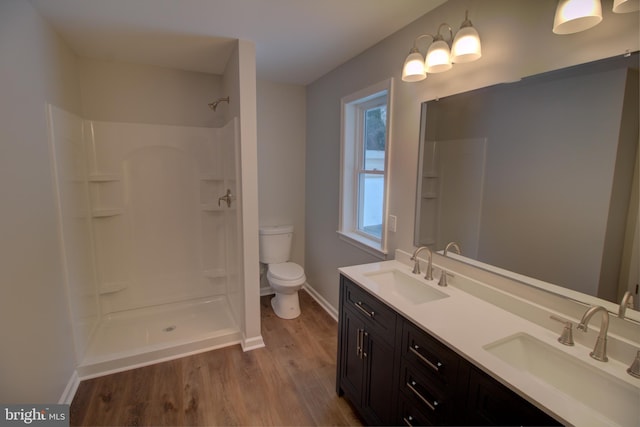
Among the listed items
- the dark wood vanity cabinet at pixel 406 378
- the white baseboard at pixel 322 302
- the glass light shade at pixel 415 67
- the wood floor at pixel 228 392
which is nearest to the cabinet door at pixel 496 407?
the dark wood vanity cabinet at pixel 406 378

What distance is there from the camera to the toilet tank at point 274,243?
315 cm

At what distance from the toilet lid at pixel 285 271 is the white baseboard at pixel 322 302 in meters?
0.45

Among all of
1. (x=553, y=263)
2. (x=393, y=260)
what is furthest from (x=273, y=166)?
(x=553, y=263)

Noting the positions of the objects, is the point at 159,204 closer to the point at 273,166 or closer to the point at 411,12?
the point at 273,166

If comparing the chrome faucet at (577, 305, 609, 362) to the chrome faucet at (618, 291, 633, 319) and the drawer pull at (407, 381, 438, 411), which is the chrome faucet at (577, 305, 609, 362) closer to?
the chrome faucet at (618, 291, 633, 319)

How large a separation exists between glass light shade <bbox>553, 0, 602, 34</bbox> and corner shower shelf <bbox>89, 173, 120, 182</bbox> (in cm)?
312

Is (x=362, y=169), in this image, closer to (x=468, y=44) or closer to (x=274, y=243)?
(x=274, y=243)

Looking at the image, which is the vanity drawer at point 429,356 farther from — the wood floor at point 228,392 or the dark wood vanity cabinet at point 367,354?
the wood floor at point 228,392

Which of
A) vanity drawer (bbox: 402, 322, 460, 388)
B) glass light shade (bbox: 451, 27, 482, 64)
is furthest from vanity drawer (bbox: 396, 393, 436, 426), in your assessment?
glass light shade (bbox: 451, 27, 482, 64)

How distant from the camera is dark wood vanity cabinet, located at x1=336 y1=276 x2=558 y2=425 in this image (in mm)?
968

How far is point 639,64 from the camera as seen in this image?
3.22 feet

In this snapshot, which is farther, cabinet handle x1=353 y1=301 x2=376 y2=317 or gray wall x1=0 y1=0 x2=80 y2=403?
cabinet handle x1=353 y1=301 x2=376 y2=317

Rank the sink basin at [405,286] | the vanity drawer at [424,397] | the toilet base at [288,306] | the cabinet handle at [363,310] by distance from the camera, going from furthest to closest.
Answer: the toilet base at [288,306] → the sink basin at [405,286] → the cabinet handle at [363,310] → the vanity drawer at [424,397]

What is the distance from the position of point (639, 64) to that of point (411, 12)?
3.72 feet
